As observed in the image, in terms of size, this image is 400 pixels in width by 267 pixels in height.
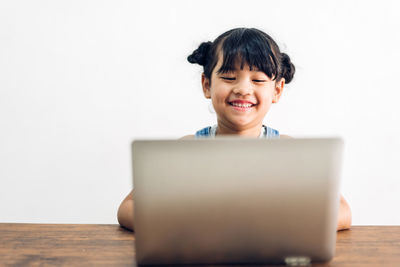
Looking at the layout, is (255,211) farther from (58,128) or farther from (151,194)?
(58,128)

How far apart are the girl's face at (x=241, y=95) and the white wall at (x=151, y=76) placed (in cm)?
80

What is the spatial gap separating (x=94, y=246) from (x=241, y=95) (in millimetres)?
620

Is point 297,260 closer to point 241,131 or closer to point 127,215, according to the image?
point 127,215

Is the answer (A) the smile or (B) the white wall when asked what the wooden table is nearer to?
(A) the smile

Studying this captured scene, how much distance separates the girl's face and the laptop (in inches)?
22.3

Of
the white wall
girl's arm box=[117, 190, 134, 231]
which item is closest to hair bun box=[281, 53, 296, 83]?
the white wall

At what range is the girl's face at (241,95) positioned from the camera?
117 centimetres

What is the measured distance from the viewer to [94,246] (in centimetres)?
83

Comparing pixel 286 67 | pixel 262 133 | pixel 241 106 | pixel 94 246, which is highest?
pixel 286 67

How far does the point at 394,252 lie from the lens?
0.79 m

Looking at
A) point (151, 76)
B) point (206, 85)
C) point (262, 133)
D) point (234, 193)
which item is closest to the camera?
point (234, 193)

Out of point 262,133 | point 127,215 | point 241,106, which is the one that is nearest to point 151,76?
point 262,133

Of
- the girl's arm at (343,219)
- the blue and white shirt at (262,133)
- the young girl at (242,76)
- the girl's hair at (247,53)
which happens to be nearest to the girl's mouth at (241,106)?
the young girl at (242,76)

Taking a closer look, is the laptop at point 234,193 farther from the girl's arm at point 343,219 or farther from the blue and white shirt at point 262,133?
the blue and white shirt at point 262,133
